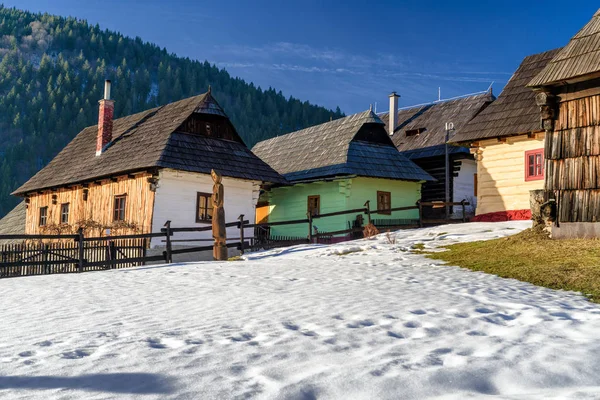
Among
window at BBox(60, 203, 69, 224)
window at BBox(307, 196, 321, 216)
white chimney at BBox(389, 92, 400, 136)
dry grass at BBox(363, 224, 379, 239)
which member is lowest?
dry grass at BBox(363, 224, 379, 239)

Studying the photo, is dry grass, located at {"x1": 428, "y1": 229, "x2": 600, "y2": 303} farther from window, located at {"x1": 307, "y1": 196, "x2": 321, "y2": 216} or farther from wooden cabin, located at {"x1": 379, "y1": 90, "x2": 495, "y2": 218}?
wooden cabin, located at {"x1": 379, "y1": 90, "x2": 495, "y2": 218}

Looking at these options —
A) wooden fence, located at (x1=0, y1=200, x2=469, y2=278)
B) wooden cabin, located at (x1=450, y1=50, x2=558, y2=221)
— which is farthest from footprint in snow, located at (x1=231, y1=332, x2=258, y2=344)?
wooden cabin, located at (x1=450, y1=50, x2=558, y2=221)

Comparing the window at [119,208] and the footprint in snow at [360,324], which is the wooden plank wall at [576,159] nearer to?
the footprint in snow at [360,324]

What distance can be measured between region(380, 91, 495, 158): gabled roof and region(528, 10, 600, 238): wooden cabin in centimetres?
1474

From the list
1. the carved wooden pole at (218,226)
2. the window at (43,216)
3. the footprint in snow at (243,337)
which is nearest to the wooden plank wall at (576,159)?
the carved wooden pole at (218,226)

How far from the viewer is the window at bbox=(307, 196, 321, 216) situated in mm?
26105

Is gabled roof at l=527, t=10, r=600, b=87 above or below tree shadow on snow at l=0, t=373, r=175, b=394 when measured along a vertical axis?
above

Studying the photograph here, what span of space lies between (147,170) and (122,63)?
400 feet

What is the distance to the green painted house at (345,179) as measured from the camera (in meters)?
24.9

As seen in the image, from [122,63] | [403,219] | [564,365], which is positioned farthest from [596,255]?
[122,63]

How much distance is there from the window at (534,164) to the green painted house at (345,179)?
5.70m

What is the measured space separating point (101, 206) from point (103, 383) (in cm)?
1975

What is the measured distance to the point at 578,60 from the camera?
13570mm

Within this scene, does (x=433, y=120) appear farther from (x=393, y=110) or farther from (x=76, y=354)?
(x=76, y=354)
